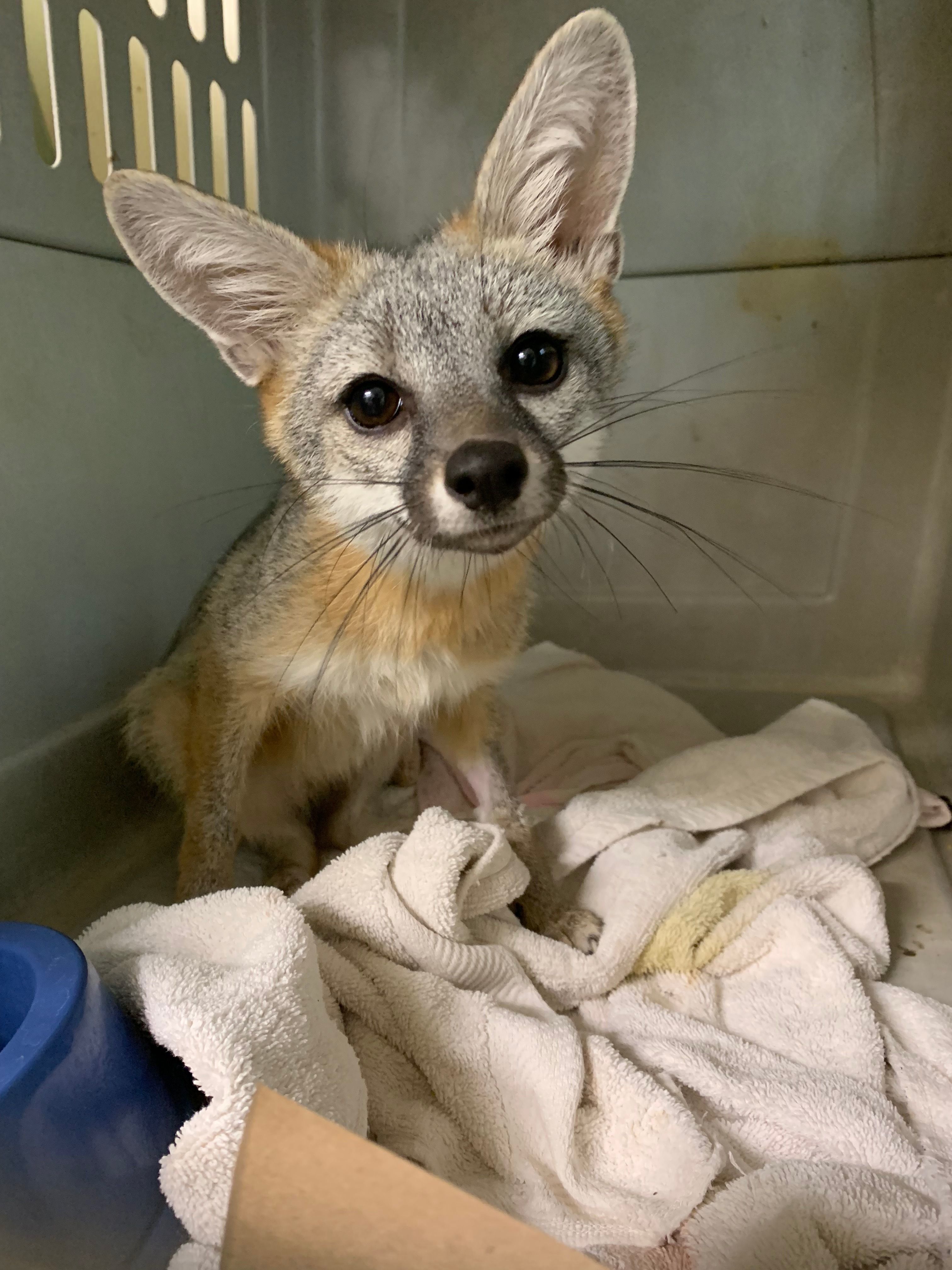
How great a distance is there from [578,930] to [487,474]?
633 mm

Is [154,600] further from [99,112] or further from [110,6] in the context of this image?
[110,6]

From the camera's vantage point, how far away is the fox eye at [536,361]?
3.17ft

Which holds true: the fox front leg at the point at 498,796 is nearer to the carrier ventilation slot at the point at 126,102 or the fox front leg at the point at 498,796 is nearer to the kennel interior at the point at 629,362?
the kennel interior at the point at 629,362

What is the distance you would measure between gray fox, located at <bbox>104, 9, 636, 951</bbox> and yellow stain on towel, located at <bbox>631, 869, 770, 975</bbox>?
0.27 feet

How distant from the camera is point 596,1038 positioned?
3.01 feet

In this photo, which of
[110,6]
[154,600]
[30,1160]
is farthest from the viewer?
[154,600]

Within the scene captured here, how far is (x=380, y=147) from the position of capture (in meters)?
1.57

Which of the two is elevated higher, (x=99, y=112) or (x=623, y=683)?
(x=99, y=112)

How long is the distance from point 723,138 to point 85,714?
4.80ft

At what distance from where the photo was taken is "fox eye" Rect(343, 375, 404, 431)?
0.95 meters

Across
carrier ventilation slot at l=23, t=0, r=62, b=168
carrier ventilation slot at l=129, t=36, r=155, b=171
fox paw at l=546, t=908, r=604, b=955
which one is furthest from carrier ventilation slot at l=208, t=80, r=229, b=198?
fox paw at l=546, t=908, r=604, b=955

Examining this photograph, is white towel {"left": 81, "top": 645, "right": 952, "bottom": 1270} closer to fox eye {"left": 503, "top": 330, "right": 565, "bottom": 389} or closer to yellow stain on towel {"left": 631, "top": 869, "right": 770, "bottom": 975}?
yellow stain on towel {"left": 631, "top": 869, "right": 770, "bottom": 975}

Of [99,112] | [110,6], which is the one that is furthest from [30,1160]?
[110,6]

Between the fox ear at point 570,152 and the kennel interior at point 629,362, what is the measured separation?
0.17 metres
